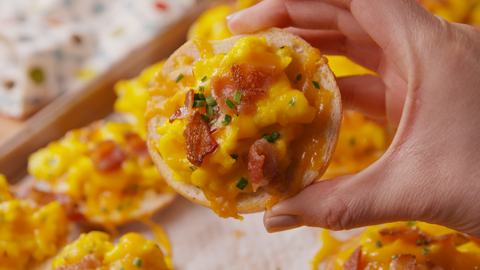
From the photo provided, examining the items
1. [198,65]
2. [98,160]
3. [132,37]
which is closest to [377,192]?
[198,65]

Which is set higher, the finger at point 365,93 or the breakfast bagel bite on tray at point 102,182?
the finger at point 365,93

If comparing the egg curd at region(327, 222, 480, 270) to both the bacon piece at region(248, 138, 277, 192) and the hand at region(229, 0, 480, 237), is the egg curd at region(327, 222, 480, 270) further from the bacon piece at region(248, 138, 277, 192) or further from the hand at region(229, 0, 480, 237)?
the bacon piece at region(248, 138, 277, 192)

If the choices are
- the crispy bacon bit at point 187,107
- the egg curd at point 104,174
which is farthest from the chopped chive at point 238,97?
the egg curd at point 104,174

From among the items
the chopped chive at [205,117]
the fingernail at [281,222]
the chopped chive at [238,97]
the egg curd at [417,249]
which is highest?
the chopped chive at [238,97]

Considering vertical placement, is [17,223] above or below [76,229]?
above

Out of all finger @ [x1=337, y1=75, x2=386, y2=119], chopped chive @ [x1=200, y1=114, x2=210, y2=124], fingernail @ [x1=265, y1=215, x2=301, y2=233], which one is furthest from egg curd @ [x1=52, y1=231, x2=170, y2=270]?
finger @ [x1=337, y1=75, x2=386, y2=119]

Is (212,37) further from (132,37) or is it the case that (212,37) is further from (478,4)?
(478,4)

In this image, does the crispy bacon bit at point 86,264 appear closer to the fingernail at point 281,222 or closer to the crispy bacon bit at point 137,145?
the fingernail at point 281,222
